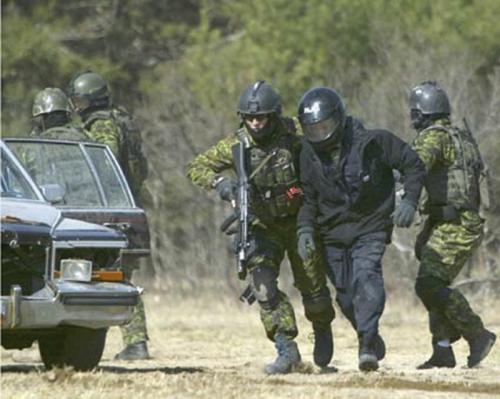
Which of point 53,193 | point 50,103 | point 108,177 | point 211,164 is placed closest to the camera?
point 53,193

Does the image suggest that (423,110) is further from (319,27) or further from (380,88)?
(319,27)

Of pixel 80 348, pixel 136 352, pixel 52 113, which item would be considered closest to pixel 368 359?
pixel 80 348

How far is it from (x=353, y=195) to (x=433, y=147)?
Answer: 1.05m

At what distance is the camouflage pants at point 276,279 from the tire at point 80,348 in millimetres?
1108

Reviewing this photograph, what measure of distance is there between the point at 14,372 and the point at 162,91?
16.1 m

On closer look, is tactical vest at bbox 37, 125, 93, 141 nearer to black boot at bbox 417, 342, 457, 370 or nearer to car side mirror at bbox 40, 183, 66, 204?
car side mirror at bbox 40, 183, 66, 204

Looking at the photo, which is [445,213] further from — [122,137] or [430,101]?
[122,137]

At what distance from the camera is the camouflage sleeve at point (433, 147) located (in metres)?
13.9

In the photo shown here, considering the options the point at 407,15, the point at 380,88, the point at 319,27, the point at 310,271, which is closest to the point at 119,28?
the point at 319,27

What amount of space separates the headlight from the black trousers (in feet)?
5.79

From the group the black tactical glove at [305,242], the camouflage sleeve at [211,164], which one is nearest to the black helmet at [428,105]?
the camouflage sleeve at [211,164]

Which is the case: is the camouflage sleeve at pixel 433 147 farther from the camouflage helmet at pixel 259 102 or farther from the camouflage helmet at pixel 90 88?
the camouflage helmet at pixel 90 88

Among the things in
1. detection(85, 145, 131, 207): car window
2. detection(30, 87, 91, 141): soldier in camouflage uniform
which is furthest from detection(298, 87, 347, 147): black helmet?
detection(30, 87, 91, 141): soldier in camouflage uniform

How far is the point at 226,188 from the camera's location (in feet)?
43.5
